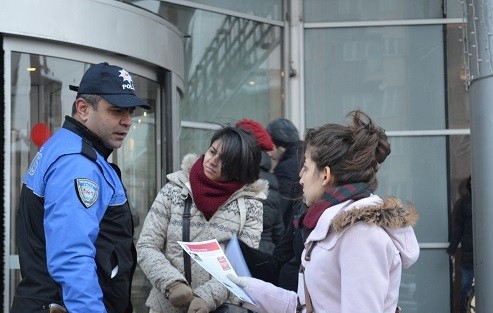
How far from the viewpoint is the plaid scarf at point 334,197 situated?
3.37 meters

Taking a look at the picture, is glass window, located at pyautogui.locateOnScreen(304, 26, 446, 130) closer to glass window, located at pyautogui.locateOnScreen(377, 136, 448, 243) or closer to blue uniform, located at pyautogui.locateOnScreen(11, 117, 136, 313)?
glass window, located at pyautogui.locateOnScreen(377, 136, 448, 243)

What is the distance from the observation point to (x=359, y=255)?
3186 mm

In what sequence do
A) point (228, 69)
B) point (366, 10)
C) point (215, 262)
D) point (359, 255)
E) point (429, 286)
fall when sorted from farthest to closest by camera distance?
point (366, 10), point (429, 286), point (228, 69), point (215, 262), point (359, 255)

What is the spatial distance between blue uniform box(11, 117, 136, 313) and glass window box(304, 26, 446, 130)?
23.0ft

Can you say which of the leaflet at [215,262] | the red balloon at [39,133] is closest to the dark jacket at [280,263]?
the leaflet at [215,262]

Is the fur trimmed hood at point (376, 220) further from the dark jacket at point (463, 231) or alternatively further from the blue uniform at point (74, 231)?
the dark jacket at point (463, 231)

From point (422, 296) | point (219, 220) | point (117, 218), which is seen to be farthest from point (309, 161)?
point (422, 296)

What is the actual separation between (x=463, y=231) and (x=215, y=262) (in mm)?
6698

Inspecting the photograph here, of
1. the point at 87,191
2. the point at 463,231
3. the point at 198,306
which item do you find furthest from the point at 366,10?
the point at 87,191

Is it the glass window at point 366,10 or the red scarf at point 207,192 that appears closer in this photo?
the red scarf at point 207,192

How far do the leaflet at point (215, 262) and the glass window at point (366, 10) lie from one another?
726 cm

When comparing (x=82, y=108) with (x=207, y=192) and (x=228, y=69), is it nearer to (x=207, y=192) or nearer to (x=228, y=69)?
(x=207, y=192)

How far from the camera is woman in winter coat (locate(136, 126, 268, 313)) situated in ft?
16.0

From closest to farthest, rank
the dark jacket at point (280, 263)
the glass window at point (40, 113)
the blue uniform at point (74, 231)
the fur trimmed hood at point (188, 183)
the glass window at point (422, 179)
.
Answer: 1. the blue uniform at point (74, 231)
2. the dark jacket at point (280, 263)
3. the fur trimmed hood at point (188, 183)
4. the glass window at point (40, 113)
5. the glass window at point (422, 179)
